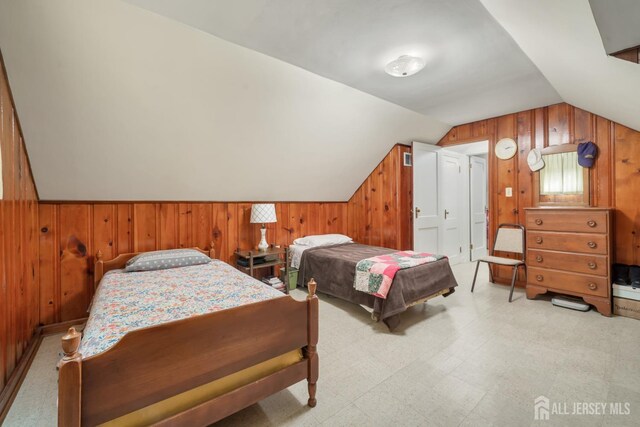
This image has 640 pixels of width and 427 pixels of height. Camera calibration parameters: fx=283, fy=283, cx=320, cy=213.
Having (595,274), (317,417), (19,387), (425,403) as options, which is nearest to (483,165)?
(595,274)

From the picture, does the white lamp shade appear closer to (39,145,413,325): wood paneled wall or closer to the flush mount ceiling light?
(39,145,413,325): wood paneled wall

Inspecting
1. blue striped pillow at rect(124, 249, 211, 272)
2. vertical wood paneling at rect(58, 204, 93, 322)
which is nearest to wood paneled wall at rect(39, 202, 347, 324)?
vertical wood paneling at rect(58, 204, 93, 322)

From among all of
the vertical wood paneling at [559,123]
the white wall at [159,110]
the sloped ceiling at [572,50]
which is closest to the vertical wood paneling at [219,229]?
the white wall at [159,110]

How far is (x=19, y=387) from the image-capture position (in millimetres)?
1712

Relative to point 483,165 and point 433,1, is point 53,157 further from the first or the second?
point 483,165

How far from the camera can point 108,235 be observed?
8.89 ft

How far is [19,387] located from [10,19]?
6.89ft

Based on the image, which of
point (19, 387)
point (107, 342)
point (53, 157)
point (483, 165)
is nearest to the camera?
point (107, 342)

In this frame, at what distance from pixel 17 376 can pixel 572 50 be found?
395cm

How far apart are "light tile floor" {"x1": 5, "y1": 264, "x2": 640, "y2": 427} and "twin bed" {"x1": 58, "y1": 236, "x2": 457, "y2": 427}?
271mm

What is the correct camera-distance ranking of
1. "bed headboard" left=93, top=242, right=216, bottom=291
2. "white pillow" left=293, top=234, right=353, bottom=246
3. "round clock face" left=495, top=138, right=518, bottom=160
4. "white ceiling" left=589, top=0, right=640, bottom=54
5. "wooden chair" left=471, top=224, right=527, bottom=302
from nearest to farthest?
"white ceiling" left=589, top=0, right=640, bottom=54 → "bed headboard" left=93, top=242, right=216, bottom=291 → "wooden chair" left=471, top=224, right=527, bottom=302 → "round clock face" left=495, top=138, right=518, bottom=160 → "white pillow" left=293, top=234, right=353, bottom=246

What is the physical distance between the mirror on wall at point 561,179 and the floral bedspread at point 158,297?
3394 mm

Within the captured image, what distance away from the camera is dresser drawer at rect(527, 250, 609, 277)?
2.66m

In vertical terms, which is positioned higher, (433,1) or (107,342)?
(433,1)
